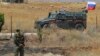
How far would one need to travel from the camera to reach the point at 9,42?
78.3 ft

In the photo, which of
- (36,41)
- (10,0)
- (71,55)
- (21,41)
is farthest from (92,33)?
(10,0)

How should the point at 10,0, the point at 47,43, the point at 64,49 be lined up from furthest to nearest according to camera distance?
the point at 10,0 → the point at 47,43 → the point at 64,49

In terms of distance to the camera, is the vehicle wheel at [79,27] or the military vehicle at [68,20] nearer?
the vehicle wheel at [79,27]

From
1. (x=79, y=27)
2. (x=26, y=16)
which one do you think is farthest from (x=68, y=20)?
(x=26, y=16)

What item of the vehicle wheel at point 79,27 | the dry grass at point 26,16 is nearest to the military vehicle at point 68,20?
the vehicle wheel at point 79,27

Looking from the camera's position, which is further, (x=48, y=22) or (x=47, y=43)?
(x=48, y=22)

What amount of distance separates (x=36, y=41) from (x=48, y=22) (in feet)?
25.3

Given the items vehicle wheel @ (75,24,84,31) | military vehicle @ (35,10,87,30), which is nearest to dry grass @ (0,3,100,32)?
military vehicle @ (35,10,87,30)

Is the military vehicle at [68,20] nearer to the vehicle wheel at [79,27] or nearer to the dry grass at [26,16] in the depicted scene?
the vehicle wheel at [79,27]

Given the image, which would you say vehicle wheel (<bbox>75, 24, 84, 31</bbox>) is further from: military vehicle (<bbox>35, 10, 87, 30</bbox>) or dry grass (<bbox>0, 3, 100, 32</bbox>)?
dry grass (<bbox>0, 3, 100, 32</bbox>)

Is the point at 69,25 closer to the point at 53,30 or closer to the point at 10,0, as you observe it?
the point at 53,30

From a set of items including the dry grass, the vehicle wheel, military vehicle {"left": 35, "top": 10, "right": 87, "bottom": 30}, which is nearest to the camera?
the vehicle wheel

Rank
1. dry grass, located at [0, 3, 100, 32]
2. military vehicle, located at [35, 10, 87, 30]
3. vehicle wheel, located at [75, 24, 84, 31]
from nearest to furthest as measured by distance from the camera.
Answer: vehicle wheel, located at [75, 24, 84, 31] → military vehicle, located at [35, 10, 87, 30] → dry grass, located at [0, 3, 100, 32]

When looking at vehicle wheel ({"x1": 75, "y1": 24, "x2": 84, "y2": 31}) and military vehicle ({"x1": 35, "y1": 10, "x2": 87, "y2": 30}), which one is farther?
military vehicle ({"x1": 35, "y1": 10, "x2": 87, "y2": 30})
